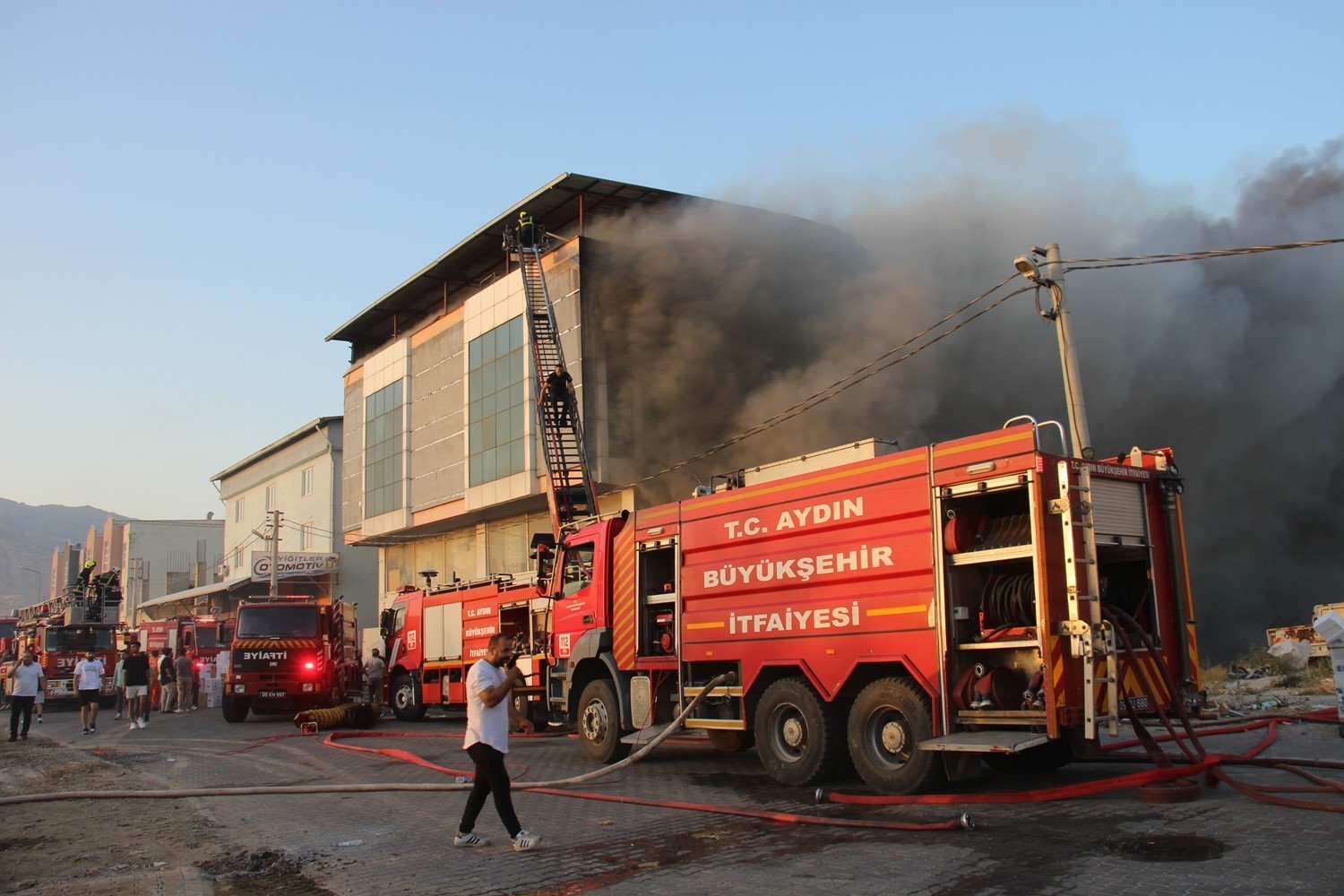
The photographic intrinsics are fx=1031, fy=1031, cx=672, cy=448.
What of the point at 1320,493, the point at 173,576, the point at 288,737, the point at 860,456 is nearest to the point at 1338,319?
the point at 1320,493

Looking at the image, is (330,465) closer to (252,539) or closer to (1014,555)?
(252,539)

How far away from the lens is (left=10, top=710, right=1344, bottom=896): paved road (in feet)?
17.7

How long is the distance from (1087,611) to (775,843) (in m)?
2.72

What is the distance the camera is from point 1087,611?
23.7 ft

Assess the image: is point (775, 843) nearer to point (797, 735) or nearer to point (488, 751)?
point (488, 751)

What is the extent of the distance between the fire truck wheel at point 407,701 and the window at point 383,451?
16.1 m

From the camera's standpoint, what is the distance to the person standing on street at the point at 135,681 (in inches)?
746

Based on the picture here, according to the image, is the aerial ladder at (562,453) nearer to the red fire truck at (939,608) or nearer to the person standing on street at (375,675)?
the person standing on street at (375,675)

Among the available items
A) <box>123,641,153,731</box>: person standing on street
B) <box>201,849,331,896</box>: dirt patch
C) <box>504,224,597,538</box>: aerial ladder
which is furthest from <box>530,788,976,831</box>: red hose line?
<box>123,641,153,731</box>: person standing on street

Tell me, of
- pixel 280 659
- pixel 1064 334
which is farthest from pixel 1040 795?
pixel 280 659

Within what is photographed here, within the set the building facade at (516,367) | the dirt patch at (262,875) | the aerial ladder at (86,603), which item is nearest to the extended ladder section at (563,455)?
the building facade at (516,367)

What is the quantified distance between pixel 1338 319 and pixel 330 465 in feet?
128

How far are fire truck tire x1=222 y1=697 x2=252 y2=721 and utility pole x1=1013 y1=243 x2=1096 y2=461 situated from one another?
15.8 m

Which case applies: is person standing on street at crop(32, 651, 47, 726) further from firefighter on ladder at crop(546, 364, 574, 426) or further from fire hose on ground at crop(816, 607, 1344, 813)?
fire hose on ground at crop(816, 607, 1344, 813)
